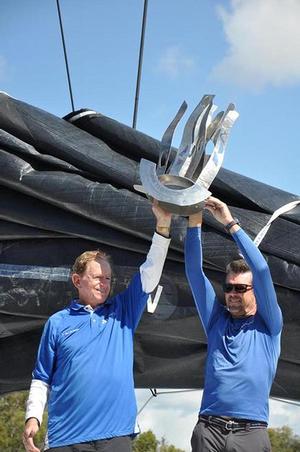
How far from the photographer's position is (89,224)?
8.16 feet

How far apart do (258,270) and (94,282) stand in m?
0.49

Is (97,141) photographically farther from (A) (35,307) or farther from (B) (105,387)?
(B) (105,387)

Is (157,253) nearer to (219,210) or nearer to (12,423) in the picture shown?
(219,210)

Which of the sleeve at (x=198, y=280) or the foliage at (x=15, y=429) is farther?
the foliage at (x=15, y=429)

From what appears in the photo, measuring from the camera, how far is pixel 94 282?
2.34 meters

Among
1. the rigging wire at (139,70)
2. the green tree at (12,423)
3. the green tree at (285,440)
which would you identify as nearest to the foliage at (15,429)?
the green tree at (12,423)

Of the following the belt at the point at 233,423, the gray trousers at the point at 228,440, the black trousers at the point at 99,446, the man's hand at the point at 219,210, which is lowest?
the black trousers at the point at 99,446

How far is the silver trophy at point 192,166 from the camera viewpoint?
215 centimetres

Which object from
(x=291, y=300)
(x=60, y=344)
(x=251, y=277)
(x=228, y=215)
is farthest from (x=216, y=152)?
(x=60, y=344)

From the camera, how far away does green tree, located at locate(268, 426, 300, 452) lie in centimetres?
3472

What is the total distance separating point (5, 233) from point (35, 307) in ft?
0.86

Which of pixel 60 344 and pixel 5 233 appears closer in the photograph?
pixel 60 344

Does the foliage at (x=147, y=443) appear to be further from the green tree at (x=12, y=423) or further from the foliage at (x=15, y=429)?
the green tree at (x=12, y=423)

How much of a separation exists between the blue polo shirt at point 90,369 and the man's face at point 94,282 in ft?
0.11
